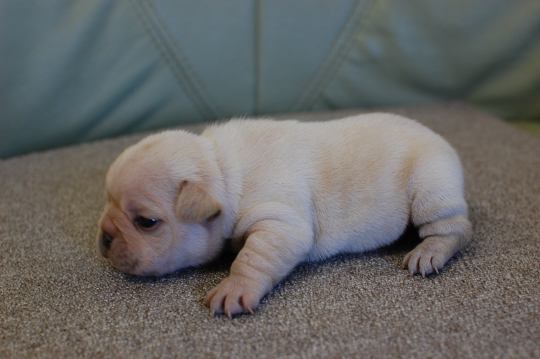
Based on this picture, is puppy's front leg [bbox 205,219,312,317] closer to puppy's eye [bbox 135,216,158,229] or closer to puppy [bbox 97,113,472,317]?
puppy [bbox 97,113,472,317]

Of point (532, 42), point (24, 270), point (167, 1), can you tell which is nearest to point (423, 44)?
point (532, 42)

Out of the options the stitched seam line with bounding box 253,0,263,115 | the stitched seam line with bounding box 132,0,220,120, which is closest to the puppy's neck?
the stitched seam line with bounding box 132,0,220,120

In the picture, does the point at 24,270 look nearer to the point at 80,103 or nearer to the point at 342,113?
the point at 80,103

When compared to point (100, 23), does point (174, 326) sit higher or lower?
lower

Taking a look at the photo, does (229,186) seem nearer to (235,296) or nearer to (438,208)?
(235,296)

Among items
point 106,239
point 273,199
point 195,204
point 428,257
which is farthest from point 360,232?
point 106,239

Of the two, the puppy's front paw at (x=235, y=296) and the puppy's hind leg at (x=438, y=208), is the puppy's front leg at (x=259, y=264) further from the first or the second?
the puppy's hind leg at (x=438, y=208)
